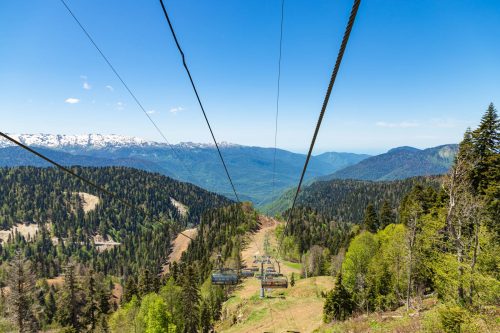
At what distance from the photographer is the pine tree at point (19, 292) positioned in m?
41.8

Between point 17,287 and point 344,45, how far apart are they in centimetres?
5527

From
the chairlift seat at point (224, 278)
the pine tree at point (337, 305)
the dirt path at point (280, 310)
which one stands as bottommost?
the dirt path at point (280, 310)

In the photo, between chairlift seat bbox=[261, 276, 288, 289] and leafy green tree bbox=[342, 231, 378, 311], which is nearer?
leafy green tree bbox=[342, 231, 378, 311]

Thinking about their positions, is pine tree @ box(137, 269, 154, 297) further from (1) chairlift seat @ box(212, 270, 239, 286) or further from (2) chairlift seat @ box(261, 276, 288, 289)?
(2) chairlift seat @ box(261, 276, 288, 289)

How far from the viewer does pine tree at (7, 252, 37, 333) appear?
41.8 metres

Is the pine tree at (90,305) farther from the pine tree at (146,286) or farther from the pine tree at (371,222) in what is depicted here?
the pine tree at (371,222)

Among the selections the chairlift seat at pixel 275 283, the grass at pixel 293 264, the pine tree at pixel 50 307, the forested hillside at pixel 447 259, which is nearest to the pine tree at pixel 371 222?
the forested hillside at pixel 447 259

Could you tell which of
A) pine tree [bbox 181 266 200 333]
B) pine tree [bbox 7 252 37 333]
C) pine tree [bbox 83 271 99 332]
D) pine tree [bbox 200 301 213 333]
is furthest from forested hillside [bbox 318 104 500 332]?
pine tree [bbox 83 271 99 332]

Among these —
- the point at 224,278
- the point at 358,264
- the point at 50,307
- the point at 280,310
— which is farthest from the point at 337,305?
the point at 50,307

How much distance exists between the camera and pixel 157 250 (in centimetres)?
18688

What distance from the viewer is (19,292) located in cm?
4209

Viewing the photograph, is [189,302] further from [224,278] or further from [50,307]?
[50,307]

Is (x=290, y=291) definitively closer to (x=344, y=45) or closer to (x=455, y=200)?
(x=455, y=200)

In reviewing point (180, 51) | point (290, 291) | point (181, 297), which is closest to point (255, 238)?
point (290, 291)
